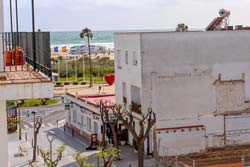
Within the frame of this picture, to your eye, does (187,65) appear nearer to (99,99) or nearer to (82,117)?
(99,99)

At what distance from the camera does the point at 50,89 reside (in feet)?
26.2

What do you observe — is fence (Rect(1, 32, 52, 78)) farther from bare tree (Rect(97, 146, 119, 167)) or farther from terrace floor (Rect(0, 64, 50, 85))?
bare tree (Rect(97, 146, 119, 167))

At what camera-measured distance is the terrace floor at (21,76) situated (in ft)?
26.9

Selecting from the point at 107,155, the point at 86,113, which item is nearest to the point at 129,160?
the point at 86,113

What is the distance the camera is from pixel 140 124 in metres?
29.8

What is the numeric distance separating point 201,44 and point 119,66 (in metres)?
6.54

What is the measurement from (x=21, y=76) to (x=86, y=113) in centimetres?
3087

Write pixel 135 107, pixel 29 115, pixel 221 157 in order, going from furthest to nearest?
pixel 29 115 < pixel 135 107 < pixel 221 157

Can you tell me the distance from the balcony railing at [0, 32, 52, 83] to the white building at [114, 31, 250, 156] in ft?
70.6

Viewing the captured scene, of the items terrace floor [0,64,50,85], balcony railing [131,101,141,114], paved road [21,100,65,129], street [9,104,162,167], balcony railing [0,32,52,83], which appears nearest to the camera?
terrace floor [0,64,50,85]

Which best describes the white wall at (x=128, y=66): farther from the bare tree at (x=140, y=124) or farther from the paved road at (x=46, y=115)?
the paved road at (x=46, y=115)

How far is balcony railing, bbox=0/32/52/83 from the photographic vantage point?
862 centimetres

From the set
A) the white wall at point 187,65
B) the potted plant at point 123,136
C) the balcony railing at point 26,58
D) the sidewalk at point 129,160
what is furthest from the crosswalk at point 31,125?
the balcony railing at point 26,58

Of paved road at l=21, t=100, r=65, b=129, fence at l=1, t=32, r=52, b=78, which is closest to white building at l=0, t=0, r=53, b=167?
fence at l=1, t=32, r=52, b=78
